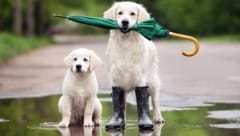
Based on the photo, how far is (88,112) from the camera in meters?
11.7

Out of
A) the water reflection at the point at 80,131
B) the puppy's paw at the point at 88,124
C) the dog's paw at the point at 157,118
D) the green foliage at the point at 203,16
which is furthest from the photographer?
the green foliage at the point at 203,16

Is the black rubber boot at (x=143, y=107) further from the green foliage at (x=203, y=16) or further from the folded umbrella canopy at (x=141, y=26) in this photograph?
the green foliage at (x=203, y=16)

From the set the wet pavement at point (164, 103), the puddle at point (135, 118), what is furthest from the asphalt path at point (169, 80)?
the puddle at point (135, 118)

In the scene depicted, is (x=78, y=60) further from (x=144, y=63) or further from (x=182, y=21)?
(x=182, y=21)

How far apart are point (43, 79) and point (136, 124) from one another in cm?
1140

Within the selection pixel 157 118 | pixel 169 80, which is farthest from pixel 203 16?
pixel 157 118

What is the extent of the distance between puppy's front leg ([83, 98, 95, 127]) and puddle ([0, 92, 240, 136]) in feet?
0.53

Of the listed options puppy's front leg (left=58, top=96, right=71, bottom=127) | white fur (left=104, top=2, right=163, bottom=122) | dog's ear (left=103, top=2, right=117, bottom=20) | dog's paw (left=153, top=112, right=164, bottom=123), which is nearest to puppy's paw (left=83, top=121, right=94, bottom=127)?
puppy's front leg (left=58, top=96, right=71, bottom=127)

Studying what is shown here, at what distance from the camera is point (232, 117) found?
12.8 metres

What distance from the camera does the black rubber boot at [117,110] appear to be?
11.5 metres

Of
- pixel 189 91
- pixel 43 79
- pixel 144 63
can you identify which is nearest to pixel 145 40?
pixel 144 63

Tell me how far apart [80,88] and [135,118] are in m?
1.52

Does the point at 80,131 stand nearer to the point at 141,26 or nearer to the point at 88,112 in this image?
the point at 88,112

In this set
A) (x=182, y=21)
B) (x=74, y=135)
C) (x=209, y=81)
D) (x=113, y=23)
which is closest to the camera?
(x=74, y=135)
